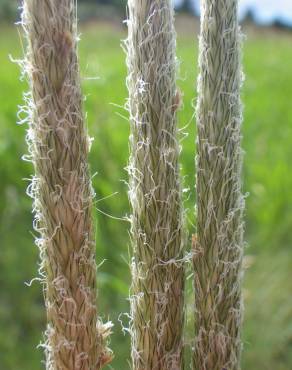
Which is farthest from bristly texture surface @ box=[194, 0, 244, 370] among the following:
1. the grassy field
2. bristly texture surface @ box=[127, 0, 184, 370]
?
the grassy field

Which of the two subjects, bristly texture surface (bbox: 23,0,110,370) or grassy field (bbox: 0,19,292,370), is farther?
grassy field (bbox: 0,19,292,370)

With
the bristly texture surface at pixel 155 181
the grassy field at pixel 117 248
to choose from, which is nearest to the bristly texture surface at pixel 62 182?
the bristly texture surface at pixel 155 181

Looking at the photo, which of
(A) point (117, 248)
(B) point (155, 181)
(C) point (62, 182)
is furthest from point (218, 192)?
(A) point (117, 248)

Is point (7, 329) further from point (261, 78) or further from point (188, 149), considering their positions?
point (261, 78)

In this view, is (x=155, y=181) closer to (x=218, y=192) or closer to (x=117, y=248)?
(x=218, y=192)

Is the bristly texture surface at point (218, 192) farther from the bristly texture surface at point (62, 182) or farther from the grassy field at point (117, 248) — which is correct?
the grassy field at point (117, 248)

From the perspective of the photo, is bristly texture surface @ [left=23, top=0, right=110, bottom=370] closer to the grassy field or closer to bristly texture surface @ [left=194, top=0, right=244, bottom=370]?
bristly texture surface @ [left=194, top=0, right=244, bottom=370]
